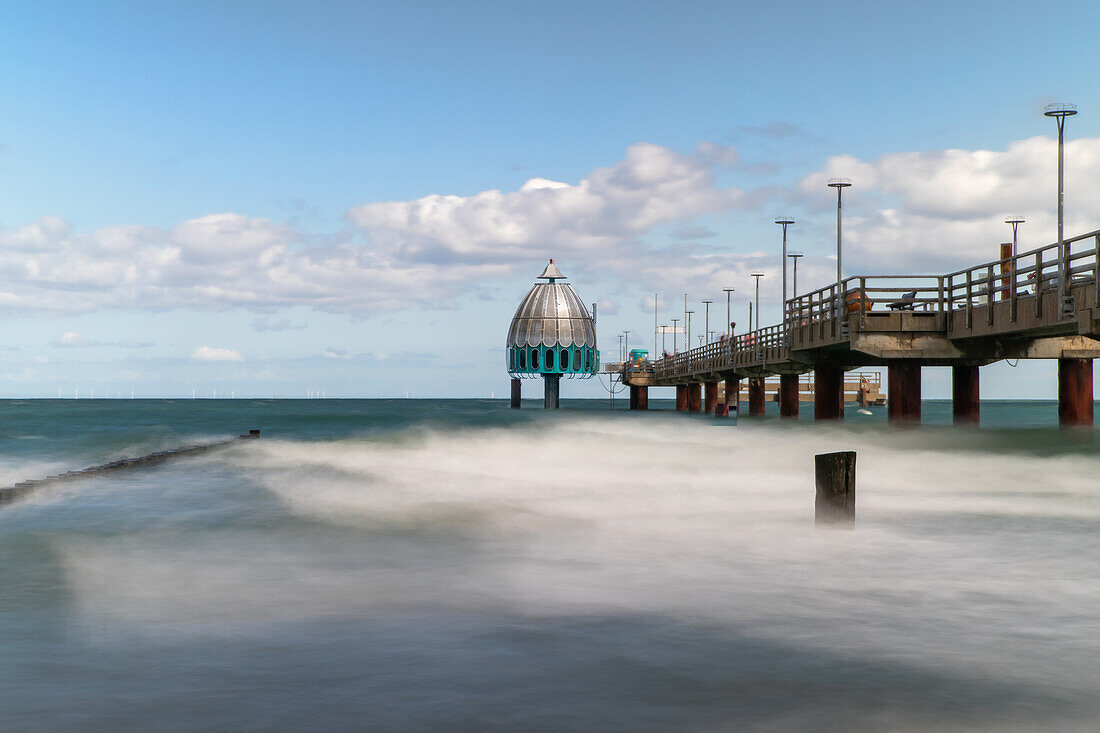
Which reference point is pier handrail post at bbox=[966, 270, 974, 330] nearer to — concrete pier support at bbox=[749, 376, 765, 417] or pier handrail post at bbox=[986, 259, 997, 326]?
pier handrail post at bbox=[986, 259, 997, 326]

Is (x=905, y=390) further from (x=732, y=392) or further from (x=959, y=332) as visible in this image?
(x=732, y=392)

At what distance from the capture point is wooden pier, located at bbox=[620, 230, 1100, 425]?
941 inches

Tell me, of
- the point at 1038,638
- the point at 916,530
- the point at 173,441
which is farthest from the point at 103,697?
the point at 173,441

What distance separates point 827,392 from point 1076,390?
473 inches

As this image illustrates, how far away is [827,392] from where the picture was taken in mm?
47250

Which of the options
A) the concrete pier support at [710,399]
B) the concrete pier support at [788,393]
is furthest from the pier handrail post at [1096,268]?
the concrete pier support at [710,399]

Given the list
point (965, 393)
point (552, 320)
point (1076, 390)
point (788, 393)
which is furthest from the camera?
point (552, 320)

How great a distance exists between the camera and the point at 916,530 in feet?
56.1

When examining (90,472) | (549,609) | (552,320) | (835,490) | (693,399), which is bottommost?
(549,609)

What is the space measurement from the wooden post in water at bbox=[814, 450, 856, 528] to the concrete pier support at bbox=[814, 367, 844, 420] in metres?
30.8

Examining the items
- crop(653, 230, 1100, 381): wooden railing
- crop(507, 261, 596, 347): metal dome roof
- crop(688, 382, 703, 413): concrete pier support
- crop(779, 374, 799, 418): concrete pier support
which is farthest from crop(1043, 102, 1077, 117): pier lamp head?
crop(507, 261, 596, 347): metal dome roof

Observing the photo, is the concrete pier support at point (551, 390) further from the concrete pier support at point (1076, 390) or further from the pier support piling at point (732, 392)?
the concrete pier support at point (1076, 390)

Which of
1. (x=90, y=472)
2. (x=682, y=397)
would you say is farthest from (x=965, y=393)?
(x=682, y=397)

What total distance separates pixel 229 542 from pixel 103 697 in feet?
28.4
